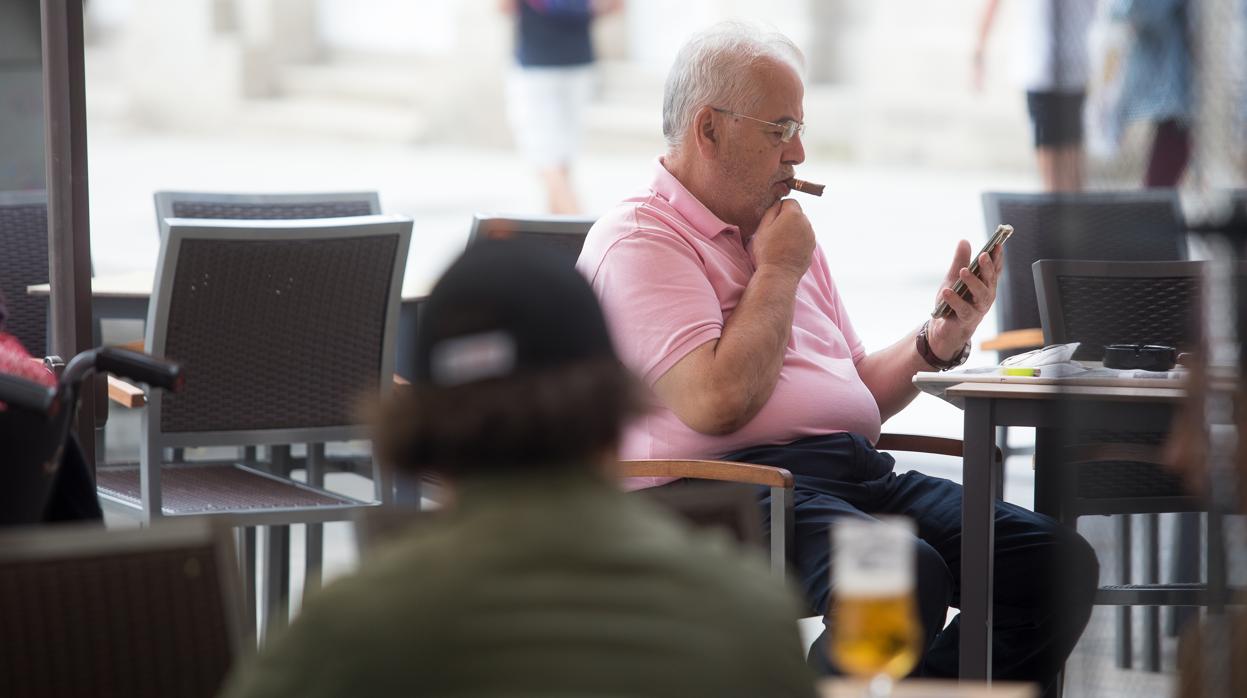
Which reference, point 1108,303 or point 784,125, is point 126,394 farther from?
point 1108,303

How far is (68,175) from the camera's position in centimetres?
287

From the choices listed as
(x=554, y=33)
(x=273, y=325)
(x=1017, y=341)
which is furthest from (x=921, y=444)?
(x=554, y=33)

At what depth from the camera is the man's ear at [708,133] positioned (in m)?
2.94

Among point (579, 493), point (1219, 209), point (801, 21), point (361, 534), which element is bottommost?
point (361, 534)

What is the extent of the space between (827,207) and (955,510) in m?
8.24

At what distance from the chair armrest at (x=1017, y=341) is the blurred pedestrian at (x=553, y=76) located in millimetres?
4017

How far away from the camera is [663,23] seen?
14.4 metres

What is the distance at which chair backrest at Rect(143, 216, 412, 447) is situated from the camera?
3146 mm

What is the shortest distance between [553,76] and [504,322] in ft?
22.2

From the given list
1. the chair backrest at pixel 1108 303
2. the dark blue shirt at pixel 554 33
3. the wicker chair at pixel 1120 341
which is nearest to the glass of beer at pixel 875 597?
the wicker chair at pixel 1120 341

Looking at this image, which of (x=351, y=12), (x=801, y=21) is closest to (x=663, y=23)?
(x=801, y=21)

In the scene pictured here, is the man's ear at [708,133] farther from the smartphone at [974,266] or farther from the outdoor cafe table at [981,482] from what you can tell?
the outdoor cafe table at [981,482]

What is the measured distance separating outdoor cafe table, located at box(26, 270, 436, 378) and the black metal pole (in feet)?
2.38

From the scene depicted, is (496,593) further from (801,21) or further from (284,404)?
(801,21)
